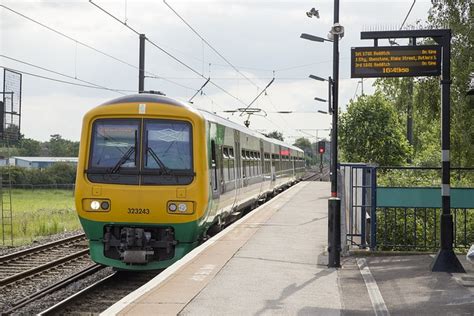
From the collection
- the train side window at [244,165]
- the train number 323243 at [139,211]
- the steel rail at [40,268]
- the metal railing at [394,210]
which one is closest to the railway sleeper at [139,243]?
the train number 323243 at [139,211]

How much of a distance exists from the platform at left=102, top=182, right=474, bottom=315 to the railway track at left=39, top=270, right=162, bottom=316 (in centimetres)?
120

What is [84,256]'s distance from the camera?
622 inches

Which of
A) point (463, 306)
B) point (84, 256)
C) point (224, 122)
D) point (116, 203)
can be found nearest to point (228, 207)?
point (224, 122)

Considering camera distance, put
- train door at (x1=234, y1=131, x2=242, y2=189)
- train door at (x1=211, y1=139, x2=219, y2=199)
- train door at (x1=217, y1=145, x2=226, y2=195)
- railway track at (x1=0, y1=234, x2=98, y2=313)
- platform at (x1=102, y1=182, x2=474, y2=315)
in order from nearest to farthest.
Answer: platform at (x1=102, y1=182, x2=474, y2=315)
railway track at (x1=0, y1=234, x2=98, y2=313)
train door at (x1=211, y1=139, x2=219, y2=199)
train door at (x1=217, y1=145, x2=226, y2=195)
train door at (x1=234, y1=131, x2=242, y2=189)

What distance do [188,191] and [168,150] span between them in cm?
80

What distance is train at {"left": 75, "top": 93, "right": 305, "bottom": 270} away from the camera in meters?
11.7

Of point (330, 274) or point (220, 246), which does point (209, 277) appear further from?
point (220, 246)

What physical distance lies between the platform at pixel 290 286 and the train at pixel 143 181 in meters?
0.71

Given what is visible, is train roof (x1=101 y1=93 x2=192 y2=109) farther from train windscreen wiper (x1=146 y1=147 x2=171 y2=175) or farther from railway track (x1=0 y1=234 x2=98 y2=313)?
railway track (x1=0 y1=234 x2=98 y2=313)

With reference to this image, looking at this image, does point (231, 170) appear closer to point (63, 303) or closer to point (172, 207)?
point (172, 207)

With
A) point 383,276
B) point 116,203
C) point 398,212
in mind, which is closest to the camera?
point 383,276

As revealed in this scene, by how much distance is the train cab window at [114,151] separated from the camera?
11.9m

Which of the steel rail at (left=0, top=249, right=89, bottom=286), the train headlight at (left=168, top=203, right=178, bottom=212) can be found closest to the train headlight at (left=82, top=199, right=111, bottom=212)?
the train headlight at (left=168, top=203, right=178, bottom=212)

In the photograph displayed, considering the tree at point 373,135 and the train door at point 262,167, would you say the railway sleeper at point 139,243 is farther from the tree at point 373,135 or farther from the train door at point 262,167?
the tree at point 373,135
